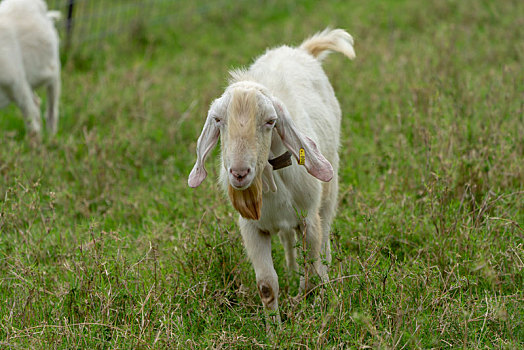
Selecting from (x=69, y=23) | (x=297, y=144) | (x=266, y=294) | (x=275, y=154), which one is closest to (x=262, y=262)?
(x=266, y=294)

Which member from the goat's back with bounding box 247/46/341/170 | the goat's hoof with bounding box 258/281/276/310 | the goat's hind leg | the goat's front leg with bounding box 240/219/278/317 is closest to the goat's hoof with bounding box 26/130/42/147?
the goat's hind leg

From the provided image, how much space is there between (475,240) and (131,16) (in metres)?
8.42

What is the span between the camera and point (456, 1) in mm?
9711

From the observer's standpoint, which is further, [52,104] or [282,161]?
[52,104]

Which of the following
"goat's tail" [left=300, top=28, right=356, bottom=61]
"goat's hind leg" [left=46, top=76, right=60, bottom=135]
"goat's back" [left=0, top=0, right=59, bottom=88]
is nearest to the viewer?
"goat's tail" [left=300, top=28, right=356, bottom=61]

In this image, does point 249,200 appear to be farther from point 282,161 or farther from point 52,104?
point 52,104

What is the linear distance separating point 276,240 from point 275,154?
1368 mm

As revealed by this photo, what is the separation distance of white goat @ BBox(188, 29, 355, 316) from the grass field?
195 millimetres

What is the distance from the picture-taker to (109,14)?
10.4 m

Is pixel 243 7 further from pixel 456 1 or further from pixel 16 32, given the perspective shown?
pixel 16 32

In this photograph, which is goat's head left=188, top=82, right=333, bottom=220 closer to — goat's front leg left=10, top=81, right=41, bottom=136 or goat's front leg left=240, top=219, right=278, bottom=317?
goat's front leg left=240, top=219, right=278, bottom=317

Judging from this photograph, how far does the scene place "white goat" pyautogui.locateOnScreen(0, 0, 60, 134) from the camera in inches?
244

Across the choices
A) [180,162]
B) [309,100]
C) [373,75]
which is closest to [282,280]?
[309,100]

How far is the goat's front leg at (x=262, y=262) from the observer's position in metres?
3.37
